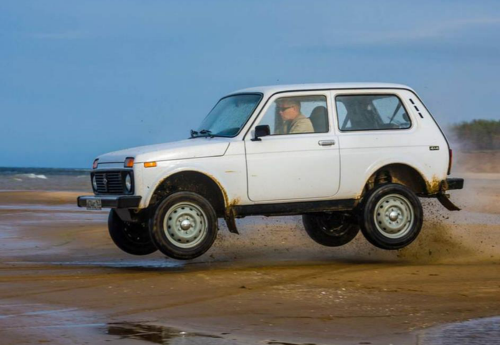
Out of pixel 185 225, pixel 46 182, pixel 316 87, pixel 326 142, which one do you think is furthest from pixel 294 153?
pixel 46 182

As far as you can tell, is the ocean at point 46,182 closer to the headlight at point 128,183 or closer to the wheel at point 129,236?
the wheel at point 129,236

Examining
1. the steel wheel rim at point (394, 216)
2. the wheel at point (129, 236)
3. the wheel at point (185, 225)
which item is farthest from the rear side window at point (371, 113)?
the wheel at point (129, 236)

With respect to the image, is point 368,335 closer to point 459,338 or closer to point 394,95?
point 459,338

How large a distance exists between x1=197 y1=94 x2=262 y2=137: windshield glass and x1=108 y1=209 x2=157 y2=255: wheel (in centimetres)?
137

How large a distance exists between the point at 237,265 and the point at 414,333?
4.41 meters

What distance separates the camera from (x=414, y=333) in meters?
6.34

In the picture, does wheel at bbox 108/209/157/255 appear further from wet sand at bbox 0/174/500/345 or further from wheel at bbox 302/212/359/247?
wheel at bbox 302/212/359/247

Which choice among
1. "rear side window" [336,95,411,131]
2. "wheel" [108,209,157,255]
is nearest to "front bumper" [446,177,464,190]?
"rear side window" [336,95,411,131]

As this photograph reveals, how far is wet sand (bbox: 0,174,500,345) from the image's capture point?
6359mm

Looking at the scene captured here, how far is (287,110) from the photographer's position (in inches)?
429

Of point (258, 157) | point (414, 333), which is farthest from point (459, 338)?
point (258, 157)

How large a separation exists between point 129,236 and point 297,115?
248 centimetres

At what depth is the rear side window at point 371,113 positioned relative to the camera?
436 inches

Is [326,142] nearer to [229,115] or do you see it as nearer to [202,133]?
[229,115]
